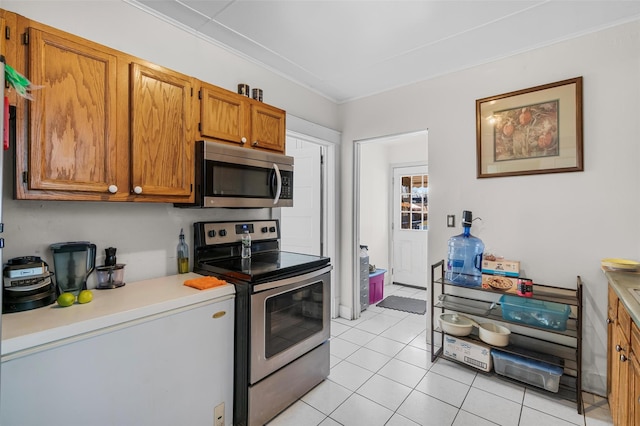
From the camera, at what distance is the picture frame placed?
2.19 m

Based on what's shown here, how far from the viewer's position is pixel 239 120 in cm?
214

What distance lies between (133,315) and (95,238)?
2.21 ft

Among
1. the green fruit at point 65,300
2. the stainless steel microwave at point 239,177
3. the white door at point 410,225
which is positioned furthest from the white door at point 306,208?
the green fruit at point 65,300

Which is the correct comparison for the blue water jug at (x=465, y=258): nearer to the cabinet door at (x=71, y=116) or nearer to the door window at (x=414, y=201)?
the door window at (x=414, y=201)

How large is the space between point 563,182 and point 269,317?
235 cm

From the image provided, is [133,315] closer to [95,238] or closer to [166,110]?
[95,238]

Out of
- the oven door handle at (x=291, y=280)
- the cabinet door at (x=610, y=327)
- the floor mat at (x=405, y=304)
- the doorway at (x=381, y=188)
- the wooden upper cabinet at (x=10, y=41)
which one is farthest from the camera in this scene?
the doorway at (x=381, y=188)

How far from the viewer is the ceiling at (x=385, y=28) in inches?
74.1

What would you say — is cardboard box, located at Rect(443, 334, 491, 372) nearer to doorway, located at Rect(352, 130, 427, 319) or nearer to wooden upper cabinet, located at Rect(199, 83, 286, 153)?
wooden upper cabinet, located at Rect(199, 83, 286, 153)

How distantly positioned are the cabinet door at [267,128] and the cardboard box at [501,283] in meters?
1.95

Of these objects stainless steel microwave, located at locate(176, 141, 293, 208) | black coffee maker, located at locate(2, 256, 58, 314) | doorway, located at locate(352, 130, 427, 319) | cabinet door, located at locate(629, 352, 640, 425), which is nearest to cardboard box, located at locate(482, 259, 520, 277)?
cabinet door, located at locate(629, 352, 640, 425)

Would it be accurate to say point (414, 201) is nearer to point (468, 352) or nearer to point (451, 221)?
point (451, 221)

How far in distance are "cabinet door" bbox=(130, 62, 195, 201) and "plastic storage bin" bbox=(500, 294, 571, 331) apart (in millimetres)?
2479

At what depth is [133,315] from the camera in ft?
4.43
